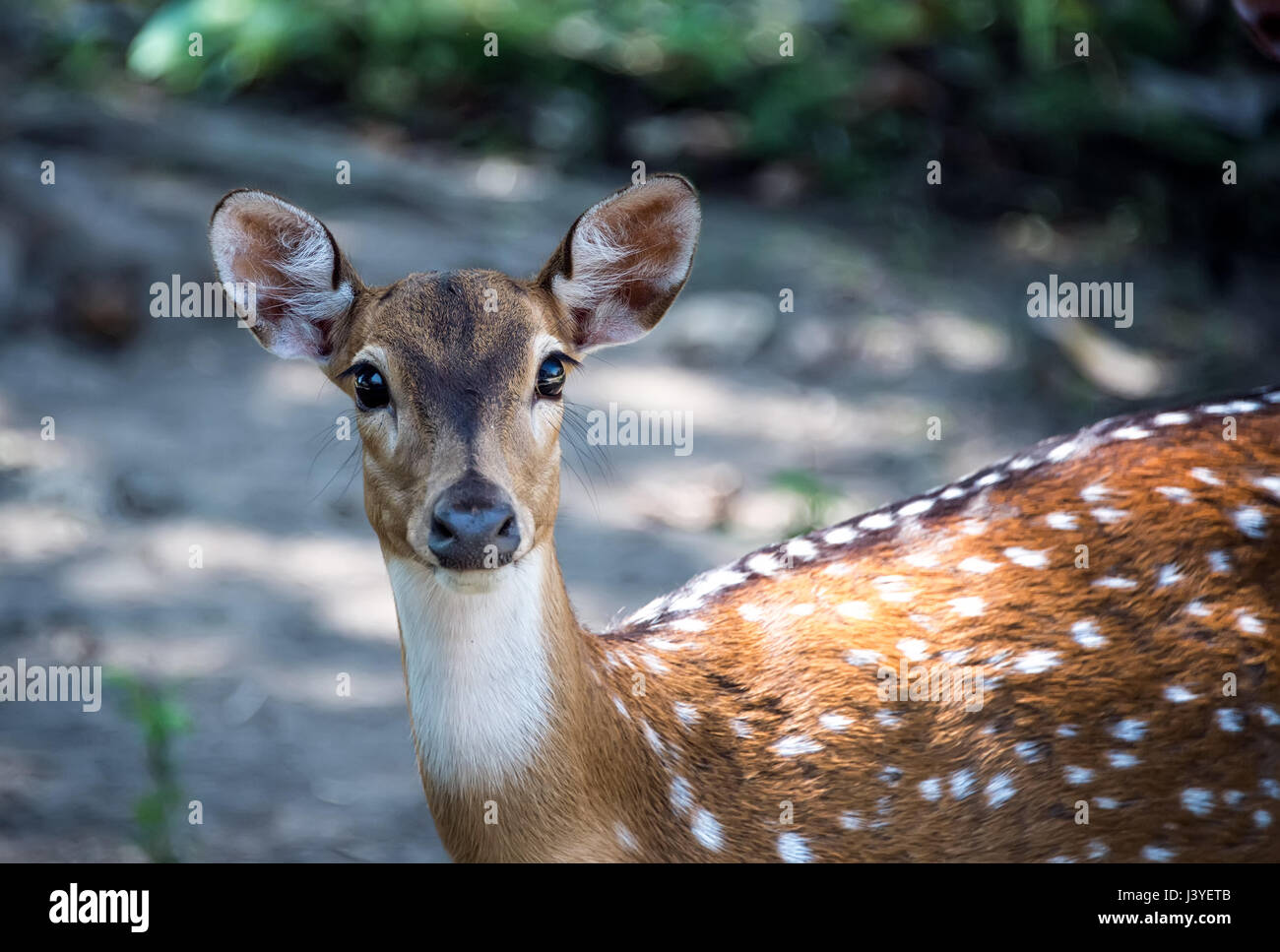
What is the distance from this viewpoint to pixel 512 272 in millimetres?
7453

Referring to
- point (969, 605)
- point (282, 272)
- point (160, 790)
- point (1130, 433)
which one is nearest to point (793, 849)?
point (969, 605)

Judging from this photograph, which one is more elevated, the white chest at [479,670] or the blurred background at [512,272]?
the blurred background at [512,272]

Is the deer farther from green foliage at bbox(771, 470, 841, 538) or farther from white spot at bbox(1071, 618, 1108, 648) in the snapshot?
green foliage at bbox(771, 470, 841, 538)

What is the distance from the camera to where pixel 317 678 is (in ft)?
16.5

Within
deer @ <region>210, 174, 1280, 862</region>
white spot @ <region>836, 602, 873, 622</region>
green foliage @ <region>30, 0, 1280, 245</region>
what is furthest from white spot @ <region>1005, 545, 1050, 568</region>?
green foliage @ <region>30, 0, 1280, 245</region>

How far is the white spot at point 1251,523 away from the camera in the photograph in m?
3.38

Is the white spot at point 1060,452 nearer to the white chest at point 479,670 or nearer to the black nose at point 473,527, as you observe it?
the white chest at point 479,670

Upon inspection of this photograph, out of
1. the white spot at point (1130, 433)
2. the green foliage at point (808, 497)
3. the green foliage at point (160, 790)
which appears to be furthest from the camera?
the green foliage at point (808, 497)

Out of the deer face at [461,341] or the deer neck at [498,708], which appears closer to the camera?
the deer face at [461,341]

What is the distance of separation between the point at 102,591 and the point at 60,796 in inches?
48.5

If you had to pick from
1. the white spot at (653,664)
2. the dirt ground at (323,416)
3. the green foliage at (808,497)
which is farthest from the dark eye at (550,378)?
the green foliage at (808,497)

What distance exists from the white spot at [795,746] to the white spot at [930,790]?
241 millimetres

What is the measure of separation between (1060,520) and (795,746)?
844mm

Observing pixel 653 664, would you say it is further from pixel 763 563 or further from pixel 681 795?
pixel 763 563
